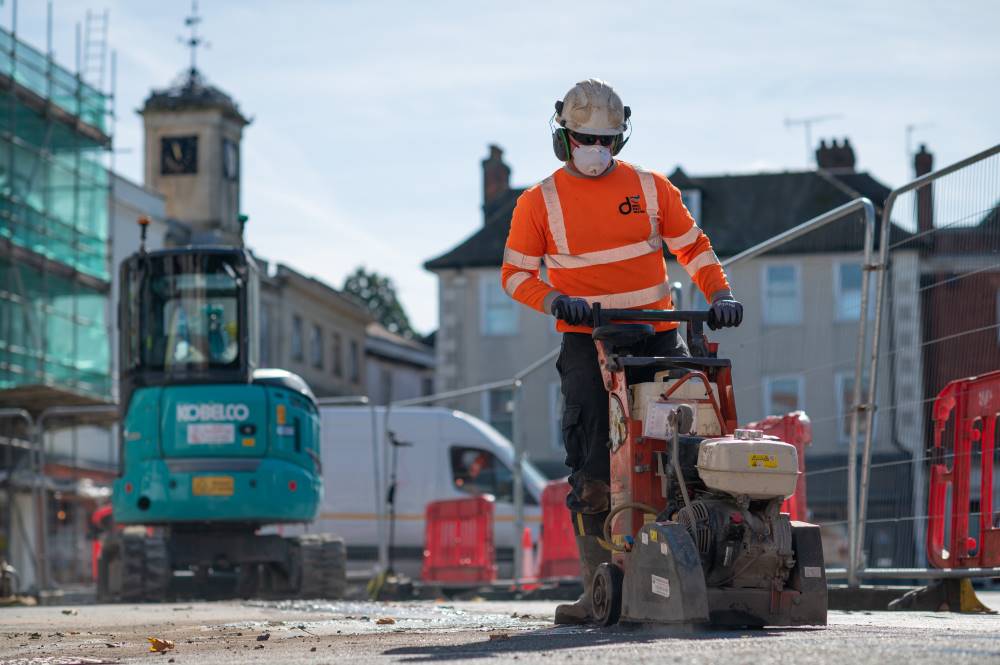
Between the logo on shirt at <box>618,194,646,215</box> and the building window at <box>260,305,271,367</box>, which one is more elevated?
the building window at <box>260,305,271,367</box>

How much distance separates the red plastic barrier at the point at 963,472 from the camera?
30.8 ft

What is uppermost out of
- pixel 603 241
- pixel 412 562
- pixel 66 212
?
pixel 66 212

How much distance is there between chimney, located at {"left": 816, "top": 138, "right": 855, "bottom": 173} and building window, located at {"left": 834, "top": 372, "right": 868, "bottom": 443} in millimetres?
44235

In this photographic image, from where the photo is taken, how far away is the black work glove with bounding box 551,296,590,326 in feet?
24.9

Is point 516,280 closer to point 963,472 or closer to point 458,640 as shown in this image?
point 458,640

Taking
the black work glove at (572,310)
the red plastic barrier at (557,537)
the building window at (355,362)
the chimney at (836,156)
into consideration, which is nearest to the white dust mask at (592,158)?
the black work glove at (572,310)

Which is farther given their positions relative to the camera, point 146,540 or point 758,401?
point 146,540

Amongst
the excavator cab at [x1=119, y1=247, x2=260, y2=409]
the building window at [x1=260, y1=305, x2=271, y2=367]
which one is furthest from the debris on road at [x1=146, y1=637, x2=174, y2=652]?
the building window at [x1=260, y1=305, x2=271, y2=367]

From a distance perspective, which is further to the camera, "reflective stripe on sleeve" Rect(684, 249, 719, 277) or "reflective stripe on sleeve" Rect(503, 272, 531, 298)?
"reflective stripe on sleeve" Rect(684, 249, 719, 277)

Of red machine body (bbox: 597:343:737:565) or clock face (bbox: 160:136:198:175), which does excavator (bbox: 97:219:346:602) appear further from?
clock face (bbox: 160:136:198:175)

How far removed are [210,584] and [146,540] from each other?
1428 millimetres

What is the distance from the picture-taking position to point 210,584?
18.9m

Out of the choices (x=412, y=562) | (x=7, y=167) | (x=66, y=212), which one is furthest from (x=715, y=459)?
(x=66, y=212)

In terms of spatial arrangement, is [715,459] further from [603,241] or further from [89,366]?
[89,366]
